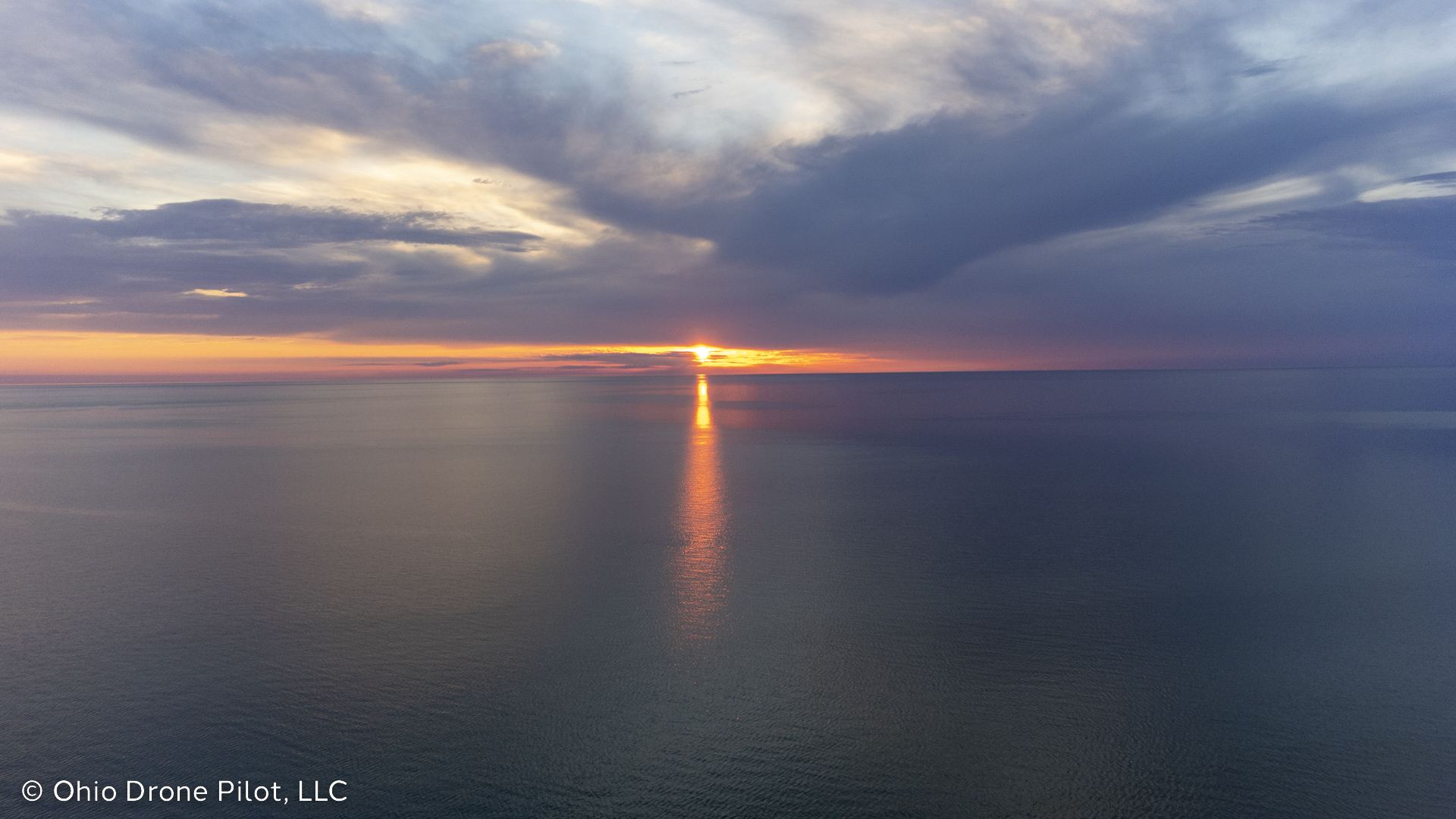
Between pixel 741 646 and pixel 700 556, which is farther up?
pixel 700 556

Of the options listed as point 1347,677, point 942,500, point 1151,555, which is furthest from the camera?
point 942,500

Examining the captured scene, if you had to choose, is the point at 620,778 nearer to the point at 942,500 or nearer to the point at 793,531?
the point at 793,531

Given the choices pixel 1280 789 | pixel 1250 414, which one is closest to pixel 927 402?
pixel 1250 414

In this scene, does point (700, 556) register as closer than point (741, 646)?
No

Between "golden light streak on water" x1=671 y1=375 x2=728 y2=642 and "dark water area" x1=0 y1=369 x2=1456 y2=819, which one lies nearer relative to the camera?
"dark water area" x1=0 y1=369 x2=1456 y2=819
